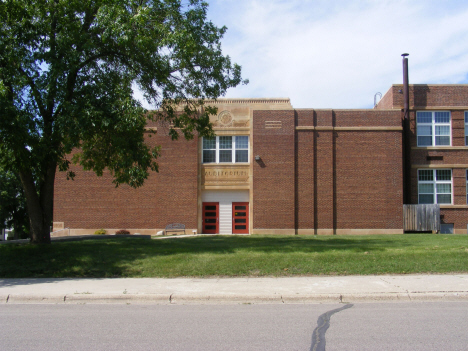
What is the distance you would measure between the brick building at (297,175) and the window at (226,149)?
0.07m

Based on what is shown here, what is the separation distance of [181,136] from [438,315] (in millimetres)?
22030

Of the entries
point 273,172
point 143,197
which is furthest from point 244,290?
point 143,197

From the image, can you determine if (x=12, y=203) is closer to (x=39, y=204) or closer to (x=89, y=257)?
(x=39, y=204)

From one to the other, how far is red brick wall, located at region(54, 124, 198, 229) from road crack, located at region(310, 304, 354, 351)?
20.1 meters

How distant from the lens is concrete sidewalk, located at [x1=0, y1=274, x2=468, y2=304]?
8867 mm

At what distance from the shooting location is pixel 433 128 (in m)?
28.2

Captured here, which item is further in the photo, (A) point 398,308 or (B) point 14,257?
(B) point 14,257

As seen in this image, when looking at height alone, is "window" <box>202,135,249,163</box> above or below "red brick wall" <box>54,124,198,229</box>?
above

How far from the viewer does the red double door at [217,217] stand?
92.0 ft

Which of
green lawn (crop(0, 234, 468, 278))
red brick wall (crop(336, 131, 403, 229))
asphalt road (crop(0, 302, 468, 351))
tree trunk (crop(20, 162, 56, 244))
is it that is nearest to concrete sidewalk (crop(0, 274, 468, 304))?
asphalt road (crop(0, 302, 468, 351))

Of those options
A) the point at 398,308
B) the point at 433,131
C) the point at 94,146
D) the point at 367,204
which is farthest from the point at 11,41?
the point at 433,131

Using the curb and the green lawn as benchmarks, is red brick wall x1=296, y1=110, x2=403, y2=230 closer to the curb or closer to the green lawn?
the green lawn

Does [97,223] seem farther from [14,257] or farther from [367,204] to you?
[367,204]

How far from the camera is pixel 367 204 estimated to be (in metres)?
27.0
